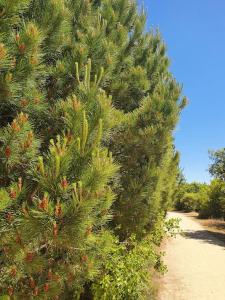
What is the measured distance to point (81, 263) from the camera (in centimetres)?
489

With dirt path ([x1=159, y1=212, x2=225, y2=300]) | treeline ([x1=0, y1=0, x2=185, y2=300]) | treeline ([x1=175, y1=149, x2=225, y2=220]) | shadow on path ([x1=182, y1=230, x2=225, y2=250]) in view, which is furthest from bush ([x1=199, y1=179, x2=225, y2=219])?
treeline ([x1=0, y1=0, x2=185, y2=300])

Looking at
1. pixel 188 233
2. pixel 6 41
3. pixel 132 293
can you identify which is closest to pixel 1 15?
pixel 6 41

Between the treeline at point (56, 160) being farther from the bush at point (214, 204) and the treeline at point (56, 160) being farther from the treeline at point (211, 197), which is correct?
the bush at point (214, 204)

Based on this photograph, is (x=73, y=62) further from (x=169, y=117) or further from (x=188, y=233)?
(x=188, y=233)

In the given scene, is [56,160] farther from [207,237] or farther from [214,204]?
[214,204]

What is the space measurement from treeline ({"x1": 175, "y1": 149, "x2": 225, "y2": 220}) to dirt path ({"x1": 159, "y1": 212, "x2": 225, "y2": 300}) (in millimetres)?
7759

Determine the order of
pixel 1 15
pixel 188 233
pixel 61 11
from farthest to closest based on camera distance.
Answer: pixel 188 233 → pixel 61 11 → pixel 1 15

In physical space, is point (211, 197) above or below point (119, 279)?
above

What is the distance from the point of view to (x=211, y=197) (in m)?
36.1

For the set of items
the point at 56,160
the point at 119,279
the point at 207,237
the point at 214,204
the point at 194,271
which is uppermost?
the point at 214,204

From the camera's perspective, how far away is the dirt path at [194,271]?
9.95 metres

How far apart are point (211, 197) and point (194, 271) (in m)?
24.6

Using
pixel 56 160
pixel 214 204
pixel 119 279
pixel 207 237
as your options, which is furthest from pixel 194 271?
pixel 214 204

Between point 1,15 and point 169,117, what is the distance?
5478mm
